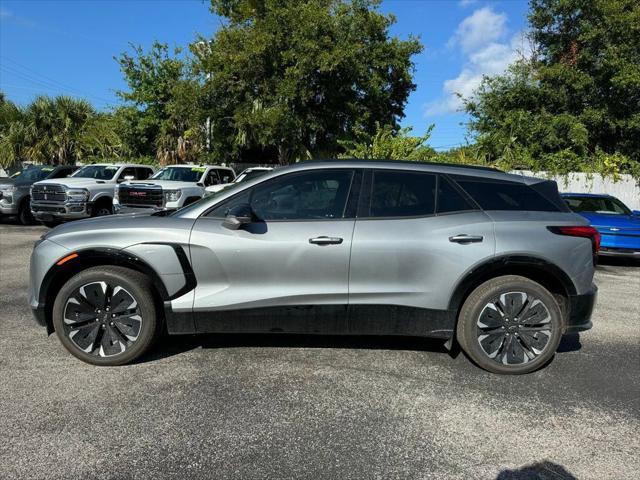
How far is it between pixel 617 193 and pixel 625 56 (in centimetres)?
505

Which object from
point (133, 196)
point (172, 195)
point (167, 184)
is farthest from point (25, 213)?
point (172, 195)

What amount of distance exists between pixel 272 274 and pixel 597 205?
1027 centimetres

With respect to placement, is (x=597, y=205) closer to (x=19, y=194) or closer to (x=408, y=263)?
(x=408, y=263)

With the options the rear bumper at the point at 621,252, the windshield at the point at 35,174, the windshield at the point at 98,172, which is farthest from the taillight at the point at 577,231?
the windshield at the point at 35,174

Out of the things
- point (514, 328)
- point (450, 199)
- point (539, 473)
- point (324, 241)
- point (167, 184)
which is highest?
point (167, 184)

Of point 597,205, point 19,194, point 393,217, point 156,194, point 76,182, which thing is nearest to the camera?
point 393,217

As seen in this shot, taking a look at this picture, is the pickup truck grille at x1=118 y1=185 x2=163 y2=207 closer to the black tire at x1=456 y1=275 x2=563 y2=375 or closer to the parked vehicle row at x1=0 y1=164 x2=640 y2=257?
the parked vehicle row at x1=0 y1=164 x2=640 y2=257

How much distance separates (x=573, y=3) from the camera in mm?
20141

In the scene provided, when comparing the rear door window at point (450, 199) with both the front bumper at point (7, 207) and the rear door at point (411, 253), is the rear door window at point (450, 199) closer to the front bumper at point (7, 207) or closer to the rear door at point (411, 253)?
the rear door at point (411, 253)

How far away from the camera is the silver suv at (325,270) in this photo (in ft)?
13.4

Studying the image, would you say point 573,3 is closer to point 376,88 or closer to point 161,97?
point 376,88

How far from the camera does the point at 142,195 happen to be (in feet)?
40.3

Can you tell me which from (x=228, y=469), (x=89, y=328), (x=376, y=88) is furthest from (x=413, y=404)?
(x=376, y=88)

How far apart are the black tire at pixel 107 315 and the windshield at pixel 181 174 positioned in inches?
394
